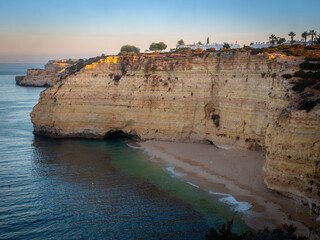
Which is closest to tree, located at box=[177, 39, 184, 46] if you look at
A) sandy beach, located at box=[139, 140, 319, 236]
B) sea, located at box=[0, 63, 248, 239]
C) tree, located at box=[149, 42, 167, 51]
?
tree, located at box=[149, 42, 167, 51]

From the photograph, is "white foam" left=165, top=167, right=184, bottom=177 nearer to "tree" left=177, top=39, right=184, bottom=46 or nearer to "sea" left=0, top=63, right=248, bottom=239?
"sea" left=0, top=63, right=248, bottom=239

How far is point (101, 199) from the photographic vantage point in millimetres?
22188

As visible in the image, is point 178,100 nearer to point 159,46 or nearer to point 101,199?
point 101,199

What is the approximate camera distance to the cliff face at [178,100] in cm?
2872

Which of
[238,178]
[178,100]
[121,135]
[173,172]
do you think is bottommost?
[173,172]

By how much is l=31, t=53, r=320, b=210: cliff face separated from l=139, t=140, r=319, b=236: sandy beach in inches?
45.1

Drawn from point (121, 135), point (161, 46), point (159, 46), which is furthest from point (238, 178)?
point (159, 46)

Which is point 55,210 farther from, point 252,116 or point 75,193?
point 252,116

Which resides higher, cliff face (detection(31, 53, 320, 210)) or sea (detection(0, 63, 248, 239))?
cliff face (detection(31, 53, 320, 210))

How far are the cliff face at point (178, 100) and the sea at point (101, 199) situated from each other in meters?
4.46

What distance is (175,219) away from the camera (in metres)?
19.4

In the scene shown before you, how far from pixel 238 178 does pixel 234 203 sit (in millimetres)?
4291

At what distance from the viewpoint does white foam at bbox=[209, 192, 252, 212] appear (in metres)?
20.6

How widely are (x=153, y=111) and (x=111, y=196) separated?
15.4 meters
